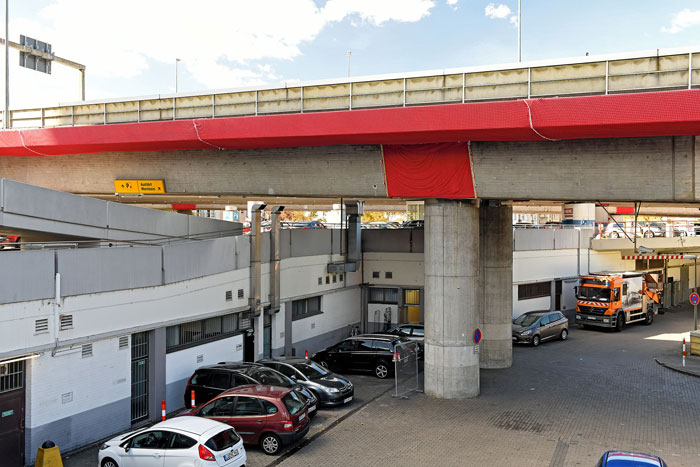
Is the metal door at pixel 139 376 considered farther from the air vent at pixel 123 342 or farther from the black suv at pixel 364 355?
the black suv at pixel 364 355

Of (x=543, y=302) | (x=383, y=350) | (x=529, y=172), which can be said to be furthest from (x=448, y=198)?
(x=543, y=302)

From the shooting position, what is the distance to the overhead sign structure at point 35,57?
954 inches

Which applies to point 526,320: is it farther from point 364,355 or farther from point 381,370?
point 364,355

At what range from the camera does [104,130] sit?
832 inches

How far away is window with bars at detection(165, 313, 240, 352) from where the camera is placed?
17656 millimetres

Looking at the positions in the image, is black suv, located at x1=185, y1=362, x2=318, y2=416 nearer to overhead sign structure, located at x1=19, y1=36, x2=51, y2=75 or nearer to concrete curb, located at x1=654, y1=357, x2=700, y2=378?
concrete curb, located at x1=654, y1=357, x2=700, y2=378

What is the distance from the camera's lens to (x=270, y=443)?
13.9m

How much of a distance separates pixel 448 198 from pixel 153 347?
966 cm

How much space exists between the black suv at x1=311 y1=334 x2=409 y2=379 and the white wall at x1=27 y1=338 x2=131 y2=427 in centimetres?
865

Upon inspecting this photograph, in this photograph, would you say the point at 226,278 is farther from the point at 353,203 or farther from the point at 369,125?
the point at 353,203

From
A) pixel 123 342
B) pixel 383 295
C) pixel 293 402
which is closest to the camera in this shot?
pixel 293 402

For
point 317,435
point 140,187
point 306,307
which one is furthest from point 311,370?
point 140,187

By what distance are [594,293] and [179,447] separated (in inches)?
1040

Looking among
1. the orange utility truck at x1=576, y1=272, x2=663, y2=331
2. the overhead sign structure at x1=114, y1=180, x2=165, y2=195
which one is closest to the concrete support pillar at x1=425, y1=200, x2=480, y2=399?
the overhead sign structure at x1=114, y1=180, x2=165, y2=195
